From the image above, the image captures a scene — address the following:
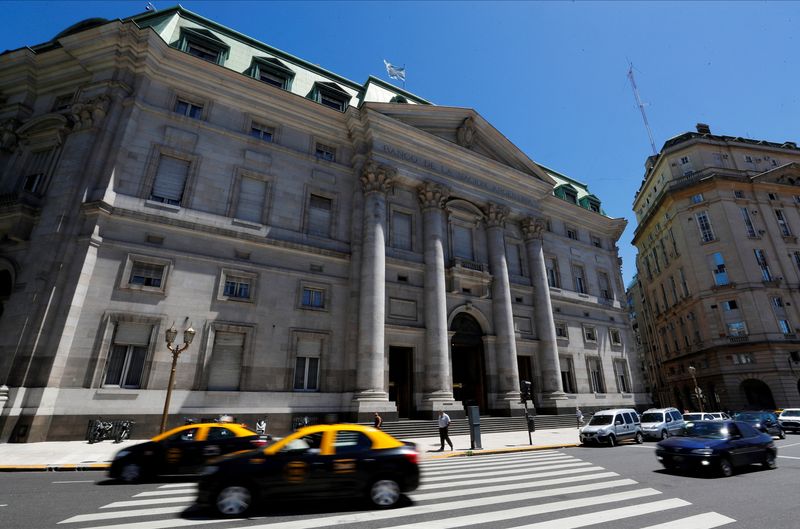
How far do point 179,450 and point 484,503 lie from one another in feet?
26.1

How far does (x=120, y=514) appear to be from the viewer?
21.1 feet

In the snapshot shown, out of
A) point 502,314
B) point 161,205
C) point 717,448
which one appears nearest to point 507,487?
point 717,448

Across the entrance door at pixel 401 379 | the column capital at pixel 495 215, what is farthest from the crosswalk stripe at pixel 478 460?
the column capital at pixel 495 215

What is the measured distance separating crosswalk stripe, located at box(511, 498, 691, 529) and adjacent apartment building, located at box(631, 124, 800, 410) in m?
47.4

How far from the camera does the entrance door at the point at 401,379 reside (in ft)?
77.0

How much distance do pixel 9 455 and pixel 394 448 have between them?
13.5m

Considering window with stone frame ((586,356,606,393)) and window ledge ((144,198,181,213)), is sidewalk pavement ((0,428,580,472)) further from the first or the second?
window with stone frame ((586,356,606,393))

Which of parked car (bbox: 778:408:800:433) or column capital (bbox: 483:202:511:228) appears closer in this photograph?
parked car (bbox: 778:408:800:433)

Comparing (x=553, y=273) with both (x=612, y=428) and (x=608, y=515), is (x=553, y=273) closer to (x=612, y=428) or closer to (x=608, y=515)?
(x=612, y=428)

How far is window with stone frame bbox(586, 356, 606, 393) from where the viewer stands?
31.5m

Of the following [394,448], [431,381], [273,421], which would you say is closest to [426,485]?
[394,448]

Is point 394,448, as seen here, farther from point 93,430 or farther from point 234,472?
point 93,430

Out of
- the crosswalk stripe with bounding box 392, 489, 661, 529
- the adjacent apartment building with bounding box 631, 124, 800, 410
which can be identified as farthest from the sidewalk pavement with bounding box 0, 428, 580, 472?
the adjacent apartment building with bounding box 631, 124, 800, 410

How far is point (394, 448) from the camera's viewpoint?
7238 mm
